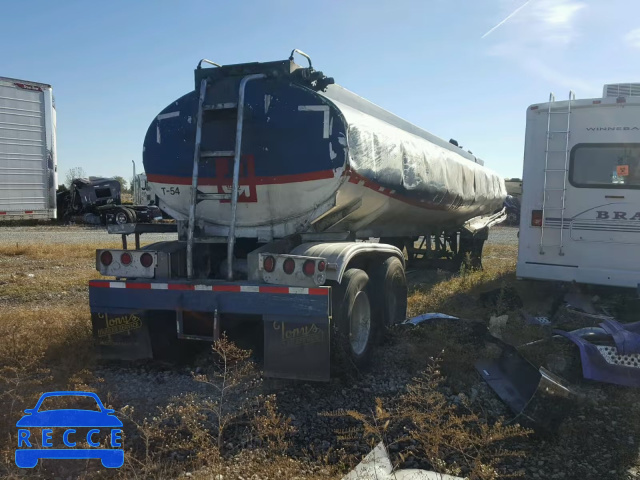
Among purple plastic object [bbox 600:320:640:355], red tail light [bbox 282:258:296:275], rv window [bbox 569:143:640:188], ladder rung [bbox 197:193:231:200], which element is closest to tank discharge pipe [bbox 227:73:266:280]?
ladder rung [bbox 197:193:231:200]

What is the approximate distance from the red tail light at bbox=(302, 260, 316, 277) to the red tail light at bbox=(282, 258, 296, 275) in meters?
0.11

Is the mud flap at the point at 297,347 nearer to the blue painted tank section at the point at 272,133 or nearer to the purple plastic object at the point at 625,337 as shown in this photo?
the blue painted tank section at the point at 272,133

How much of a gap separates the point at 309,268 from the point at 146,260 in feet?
5.94

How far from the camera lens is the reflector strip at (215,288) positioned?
472 centimetres

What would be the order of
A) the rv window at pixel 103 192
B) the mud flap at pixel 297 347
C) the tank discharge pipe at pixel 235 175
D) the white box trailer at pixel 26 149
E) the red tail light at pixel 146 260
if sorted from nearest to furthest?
1. the mud flap at pixel 297 347
2. the tank discharge pipe at pixel 235 175
3. the red tail light at pixel 146 260
4. the white box trailer at pixel 26 149
5. the rv window at pixel 103 192

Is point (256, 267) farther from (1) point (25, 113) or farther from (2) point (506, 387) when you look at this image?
(1) point (25, 113)

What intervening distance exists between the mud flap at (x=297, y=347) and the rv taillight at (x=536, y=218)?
429cm

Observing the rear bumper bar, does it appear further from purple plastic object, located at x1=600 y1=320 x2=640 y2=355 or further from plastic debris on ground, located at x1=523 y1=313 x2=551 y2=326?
plastic debris on ground, located at x1=523 y1=313 x2=551 y2=326

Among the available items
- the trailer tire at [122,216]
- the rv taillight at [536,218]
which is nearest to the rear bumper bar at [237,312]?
the rv taillight at [536,218]

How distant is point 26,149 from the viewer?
12898 mm

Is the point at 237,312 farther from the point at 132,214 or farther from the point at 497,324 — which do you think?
the point at 132,214

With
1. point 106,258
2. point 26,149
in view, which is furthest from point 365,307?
point 26,149

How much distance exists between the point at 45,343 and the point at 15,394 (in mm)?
1392

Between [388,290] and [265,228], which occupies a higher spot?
[265,228]
